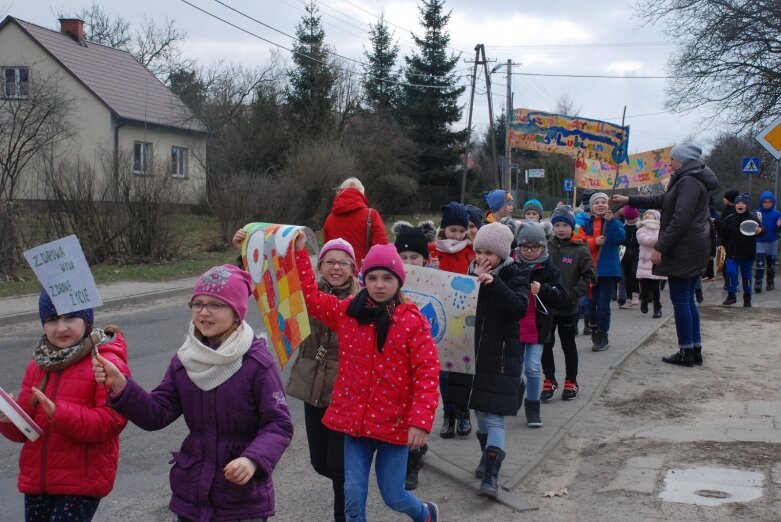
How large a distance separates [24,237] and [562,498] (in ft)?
50.2

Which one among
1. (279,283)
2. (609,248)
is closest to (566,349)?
(279,283)

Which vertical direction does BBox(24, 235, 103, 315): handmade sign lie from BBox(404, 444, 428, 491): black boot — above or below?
above

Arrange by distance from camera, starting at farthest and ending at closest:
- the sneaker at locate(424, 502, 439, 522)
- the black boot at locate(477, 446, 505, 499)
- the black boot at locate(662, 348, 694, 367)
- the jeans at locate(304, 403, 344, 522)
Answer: the black boot at locate(662, 348, 694, 367), the black boot at locate(477, 446, 505, 499), the jeans at locate(304, 403, 344, 522), the sneaker at locate(424, 502, 439, 522)

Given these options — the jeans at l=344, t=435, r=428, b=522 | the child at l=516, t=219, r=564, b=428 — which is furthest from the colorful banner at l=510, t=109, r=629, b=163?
the jeans at l=344, t=435, r=428, b=522

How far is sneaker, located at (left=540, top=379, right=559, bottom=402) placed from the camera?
24.5 feet

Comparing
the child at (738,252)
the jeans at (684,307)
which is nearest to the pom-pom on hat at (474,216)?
the jeans at (684,307)

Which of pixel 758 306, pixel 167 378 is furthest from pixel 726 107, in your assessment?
pixel 167 378

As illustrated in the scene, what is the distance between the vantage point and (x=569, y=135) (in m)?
14.0

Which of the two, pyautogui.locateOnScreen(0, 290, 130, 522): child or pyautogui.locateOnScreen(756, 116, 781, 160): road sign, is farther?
pyautogui.locateOnScreen(756, 116, 781, 160): road sign

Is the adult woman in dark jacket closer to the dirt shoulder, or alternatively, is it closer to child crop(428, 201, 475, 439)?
the dirt shoulder

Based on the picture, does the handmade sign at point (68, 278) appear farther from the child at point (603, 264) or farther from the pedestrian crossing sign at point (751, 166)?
the pedestrian crossing sign at point (751, 166)

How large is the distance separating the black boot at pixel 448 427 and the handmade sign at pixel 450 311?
1249mm

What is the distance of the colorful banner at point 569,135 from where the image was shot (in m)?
13.7

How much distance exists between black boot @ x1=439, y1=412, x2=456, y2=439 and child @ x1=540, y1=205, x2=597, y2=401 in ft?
3.51
